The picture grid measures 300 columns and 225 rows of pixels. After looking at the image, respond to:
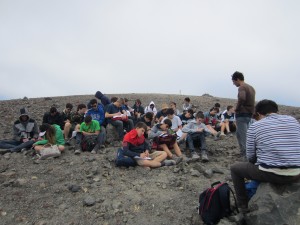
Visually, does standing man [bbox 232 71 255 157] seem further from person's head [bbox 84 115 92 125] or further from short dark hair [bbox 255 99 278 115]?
person's head [bbox 84 115 92 125]

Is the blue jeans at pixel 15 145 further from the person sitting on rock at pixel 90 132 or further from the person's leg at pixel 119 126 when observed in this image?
the person's leg at pixel 119 126

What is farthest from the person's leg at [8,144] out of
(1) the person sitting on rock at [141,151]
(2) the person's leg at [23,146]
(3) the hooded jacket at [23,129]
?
(1) the person sitting on rock at [141,151]

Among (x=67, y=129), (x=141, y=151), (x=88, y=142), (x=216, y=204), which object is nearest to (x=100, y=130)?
(x=88, y=142)

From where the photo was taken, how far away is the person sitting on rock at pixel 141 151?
A: 7.61 m

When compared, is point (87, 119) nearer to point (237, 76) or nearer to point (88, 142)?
point (88, 142)

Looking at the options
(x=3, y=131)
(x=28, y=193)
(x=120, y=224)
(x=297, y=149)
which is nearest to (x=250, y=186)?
(x=297, y=149)

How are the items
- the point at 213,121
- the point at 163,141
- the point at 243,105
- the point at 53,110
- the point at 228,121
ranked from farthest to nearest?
1. the point at 213,121
2. the point at 228,121
3. the point at 53,110
4. the point at 163,141
5. the point at 243,105

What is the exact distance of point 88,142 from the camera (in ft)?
29.7

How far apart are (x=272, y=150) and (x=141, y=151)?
428 cm

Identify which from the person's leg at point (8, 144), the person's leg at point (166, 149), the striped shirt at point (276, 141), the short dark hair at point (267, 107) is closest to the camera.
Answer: the striped shirt at point (276, 141)

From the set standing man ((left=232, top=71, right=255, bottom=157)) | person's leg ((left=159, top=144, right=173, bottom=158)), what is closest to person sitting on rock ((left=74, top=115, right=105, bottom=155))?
person's leg ((left=159, top=144, right=173, bottom=158))

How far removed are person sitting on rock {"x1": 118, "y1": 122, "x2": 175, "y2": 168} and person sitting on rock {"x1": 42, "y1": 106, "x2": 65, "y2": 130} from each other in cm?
421

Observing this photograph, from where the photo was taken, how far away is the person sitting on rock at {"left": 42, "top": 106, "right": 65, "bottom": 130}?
10.8 m

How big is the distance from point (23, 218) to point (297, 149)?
16.9 feet
